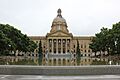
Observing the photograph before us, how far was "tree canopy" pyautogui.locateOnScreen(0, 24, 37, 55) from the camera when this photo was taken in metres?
65.4

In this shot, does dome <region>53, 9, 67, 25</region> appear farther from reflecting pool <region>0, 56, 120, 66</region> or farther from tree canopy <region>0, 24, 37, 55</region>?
reflecting pool <region>0, 56, 120, 66</region>

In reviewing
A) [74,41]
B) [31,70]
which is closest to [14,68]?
[31,70]

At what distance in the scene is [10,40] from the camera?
71.6 metres

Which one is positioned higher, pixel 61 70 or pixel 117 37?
pixel 117 37

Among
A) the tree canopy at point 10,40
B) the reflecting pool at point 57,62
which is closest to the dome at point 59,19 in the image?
the tree canopy at point 10,40

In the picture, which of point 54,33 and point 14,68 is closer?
point 14,68

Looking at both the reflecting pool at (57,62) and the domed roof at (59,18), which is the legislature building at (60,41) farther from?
the reflecting pool at (57,62)

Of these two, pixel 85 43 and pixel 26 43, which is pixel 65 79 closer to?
pixel 26 43

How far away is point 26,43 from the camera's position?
9388cm

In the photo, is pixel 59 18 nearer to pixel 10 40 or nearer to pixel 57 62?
pixel 10 40

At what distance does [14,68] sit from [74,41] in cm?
13505

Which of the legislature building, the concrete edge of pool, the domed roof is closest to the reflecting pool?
the concrete edge of pool

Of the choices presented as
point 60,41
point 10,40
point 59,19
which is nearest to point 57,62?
point 10,40

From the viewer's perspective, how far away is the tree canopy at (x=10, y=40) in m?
65.4
